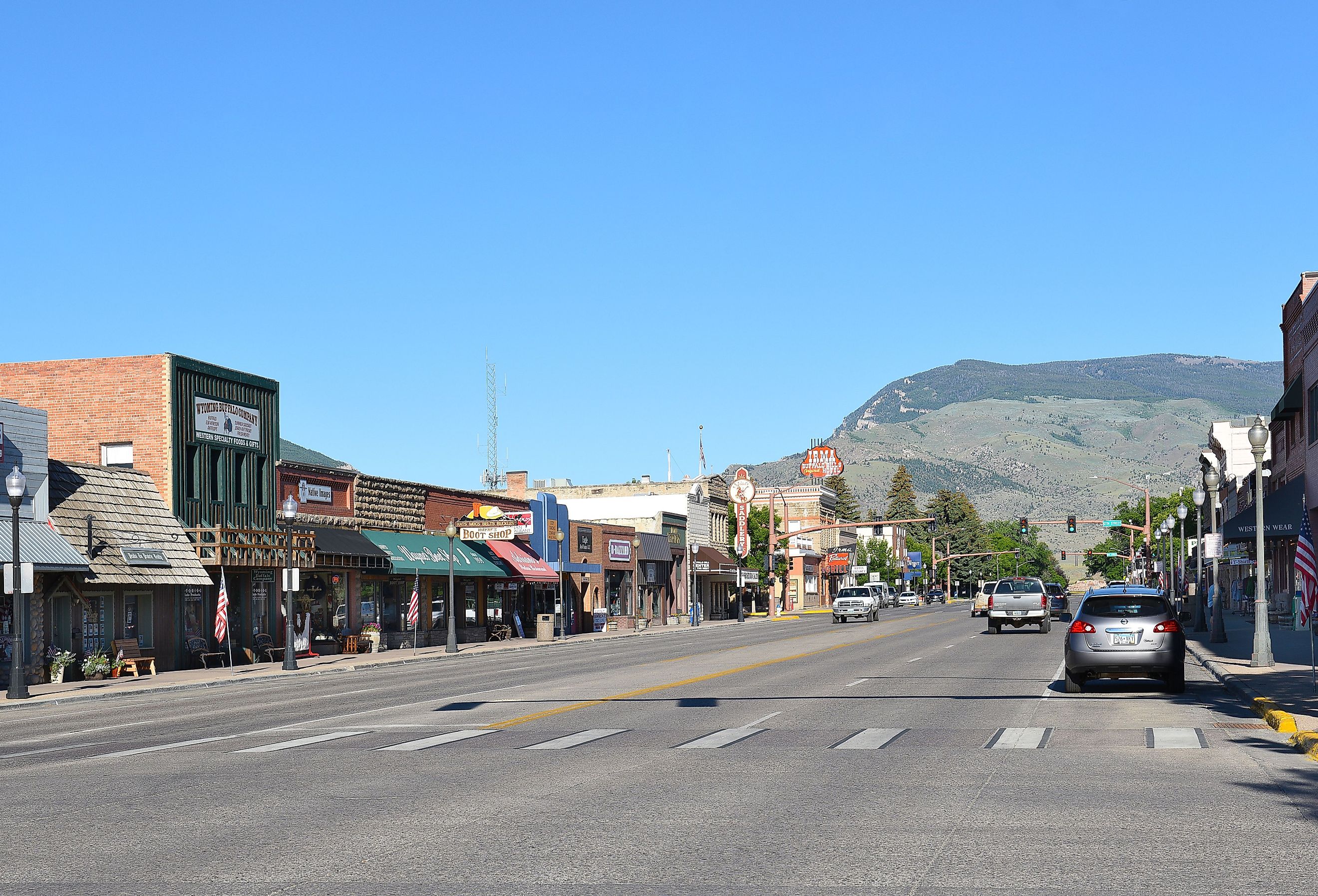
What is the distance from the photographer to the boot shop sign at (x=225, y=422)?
4034 centimetres

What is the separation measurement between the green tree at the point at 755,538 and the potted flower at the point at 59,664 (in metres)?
63.7

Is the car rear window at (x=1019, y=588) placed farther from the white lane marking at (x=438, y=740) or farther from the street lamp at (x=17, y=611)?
the white lane marking at (x=438, y=740)

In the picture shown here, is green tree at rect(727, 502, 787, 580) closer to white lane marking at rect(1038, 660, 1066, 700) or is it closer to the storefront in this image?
the storefront

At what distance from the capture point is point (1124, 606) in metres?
22.4

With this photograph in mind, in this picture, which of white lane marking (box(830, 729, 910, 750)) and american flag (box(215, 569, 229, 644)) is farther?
american flag (box(215, 569, 229, 644))

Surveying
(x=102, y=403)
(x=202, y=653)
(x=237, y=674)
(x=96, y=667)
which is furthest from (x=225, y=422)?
(x=96, y=667)

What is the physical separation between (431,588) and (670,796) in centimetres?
4238

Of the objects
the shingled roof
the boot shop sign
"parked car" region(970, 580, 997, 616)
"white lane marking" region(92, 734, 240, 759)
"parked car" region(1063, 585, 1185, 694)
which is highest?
the boot shop sign

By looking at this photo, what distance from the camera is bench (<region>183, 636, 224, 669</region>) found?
1508 inches

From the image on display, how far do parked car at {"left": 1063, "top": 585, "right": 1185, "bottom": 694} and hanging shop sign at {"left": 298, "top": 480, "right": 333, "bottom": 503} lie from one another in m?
28.7

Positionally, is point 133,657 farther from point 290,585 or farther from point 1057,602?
point 1057,602

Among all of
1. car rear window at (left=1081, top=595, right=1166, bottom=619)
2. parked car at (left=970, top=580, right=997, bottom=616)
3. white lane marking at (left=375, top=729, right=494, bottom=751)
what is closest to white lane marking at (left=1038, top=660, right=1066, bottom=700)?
car rear window at (left=1081, top=595, right=1166, bottom=619)

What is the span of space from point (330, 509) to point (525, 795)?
36323 mm

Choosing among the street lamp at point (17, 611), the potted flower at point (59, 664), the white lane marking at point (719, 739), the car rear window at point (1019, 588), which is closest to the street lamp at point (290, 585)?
the potted flower at point (59, 664)
